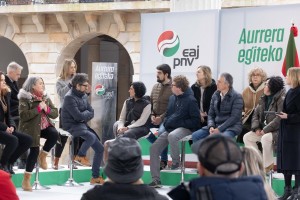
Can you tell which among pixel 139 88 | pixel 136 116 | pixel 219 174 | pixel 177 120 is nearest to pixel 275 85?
pixel 177 120

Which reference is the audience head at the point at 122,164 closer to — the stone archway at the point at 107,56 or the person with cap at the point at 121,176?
the person with cap at the point at 121,176

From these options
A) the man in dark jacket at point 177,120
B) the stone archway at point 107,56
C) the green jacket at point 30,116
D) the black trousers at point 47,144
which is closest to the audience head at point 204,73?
the man in dark jacket at point 177,120

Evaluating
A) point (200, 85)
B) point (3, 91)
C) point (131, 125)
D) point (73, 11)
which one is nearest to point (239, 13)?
point (200, 85)

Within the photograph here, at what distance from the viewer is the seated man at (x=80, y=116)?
10177 millimetres

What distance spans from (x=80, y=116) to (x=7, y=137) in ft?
4.27

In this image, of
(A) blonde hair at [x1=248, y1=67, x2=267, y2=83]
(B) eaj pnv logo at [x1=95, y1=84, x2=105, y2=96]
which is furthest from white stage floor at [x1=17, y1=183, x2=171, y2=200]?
(B) eaj pnv logo at [x1=95, y1=84, x2=105, y2=96]

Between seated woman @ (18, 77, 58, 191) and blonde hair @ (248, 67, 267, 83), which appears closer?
seated woman @ (18, 77, 58, 191)

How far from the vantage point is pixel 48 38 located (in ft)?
82.7

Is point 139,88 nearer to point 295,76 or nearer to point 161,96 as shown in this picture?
point 161,96

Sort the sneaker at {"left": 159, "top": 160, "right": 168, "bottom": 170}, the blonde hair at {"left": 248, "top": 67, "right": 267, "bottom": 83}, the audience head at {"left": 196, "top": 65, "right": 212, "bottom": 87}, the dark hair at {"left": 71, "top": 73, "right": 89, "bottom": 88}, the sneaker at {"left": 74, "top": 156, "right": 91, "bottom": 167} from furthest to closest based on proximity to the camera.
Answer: the sneaker at {"left": 74, "top": 156, "right": 91, "bottom": 167} < the sneaker at {"left": 159, "top": 160, "right": 168, "bottom": 170} < the dark hair at {"left": 71, "top": 73, "right": 89, "bottom": 88} < the audience head at {"left": 196, "top": 65, "right": 212, "bottom": 87} < the blonde hair at {"left": 248, "top": 67, "right": 267, "bottom": 83}

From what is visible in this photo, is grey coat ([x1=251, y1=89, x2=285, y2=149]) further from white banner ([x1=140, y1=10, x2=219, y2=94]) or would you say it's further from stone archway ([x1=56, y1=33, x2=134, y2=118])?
stone archway ([x1=56, y1=33, x2=134, y2=118])

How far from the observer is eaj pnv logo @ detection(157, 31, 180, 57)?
38.5ft

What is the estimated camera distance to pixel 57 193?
9.68 m

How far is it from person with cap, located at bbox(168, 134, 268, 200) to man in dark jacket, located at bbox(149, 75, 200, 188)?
261 inches
